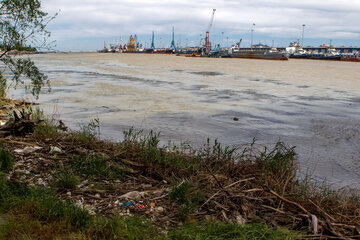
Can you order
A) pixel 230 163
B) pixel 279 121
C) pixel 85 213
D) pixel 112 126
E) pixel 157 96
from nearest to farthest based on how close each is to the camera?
1. pixel 85 213
2. pixel 230 163
3. pixel 112 126
4. pixel 279 121
5. pixel 157 96

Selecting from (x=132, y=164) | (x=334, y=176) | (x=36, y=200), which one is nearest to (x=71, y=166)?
(x=132, y=164)

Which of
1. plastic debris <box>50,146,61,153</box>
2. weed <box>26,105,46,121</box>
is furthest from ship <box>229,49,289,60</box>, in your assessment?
plastic debris <box>50,146,61,153</box>

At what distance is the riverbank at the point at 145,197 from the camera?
436cm

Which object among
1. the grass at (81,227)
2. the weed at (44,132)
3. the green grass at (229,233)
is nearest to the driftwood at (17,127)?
the weed at (44,132)

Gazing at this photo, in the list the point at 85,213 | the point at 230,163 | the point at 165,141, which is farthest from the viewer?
the point at 165,141

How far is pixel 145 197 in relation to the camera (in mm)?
5742

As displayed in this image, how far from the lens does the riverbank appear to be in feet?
14.3

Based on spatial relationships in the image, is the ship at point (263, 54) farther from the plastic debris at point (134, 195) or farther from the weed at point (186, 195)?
the plastic debris at point (134, 195)

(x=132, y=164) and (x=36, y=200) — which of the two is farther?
(x=132, y=164)

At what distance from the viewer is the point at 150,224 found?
4.67 metres

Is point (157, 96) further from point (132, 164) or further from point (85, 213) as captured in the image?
point (85, 213)

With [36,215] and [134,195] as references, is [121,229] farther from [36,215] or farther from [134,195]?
[134,195]

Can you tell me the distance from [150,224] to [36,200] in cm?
160

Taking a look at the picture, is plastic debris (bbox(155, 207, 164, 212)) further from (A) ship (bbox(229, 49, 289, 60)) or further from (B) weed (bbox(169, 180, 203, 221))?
(A) ship (bbox(229, 49, 289, 60))
